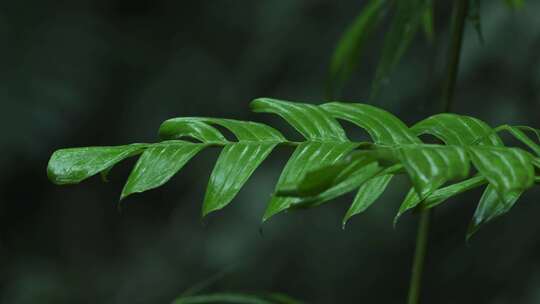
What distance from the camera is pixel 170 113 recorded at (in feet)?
9.70

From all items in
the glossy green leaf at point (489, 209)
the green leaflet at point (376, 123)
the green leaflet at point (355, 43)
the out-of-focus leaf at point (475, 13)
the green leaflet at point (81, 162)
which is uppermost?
the green leaflet at point (81, 162)

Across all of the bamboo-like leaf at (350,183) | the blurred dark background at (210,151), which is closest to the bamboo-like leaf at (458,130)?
the bamboo-like leaf at (350,183)

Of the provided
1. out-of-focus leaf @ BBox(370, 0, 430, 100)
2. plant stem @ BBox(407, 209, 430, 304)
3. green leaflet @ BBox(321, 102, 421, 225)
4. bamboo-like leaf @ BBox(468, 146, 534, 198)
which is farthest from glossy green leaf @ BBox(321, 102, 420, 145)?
out-of-focus leaf @ BBox(370, 0, 430, 100)

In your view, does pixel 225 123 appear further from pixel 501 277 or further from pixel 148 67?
pixel 148 67

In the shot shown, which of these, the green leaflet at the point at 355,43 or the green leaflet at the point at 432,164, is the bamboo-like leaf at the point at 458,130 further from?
the green leaflet at the point at 355,43

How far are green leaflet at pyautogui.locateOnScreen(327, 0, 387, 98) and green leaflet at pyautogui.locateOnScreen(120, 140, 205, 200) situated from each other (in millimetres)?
478

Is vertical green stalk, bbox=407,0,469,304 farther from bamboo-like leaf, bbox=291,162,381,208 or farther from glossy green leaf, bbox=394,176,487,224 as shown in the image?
bamboo-like leaf, bbox=291,162,381,208

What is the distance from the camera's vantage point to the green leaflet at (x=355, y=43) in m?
0.99

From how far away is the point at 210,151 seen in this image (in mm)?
2943

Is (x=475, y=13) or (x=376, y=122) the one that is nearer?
(x=376, y=122)

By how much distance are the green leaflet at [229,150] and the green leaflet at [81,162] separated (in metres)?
0.04

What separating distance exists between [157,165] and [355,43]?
20.5 inches

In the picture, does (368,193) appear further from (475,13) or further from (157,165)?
(475,13)

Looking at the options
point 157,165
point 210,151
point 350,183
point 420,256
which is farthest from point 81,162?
point 210,151
